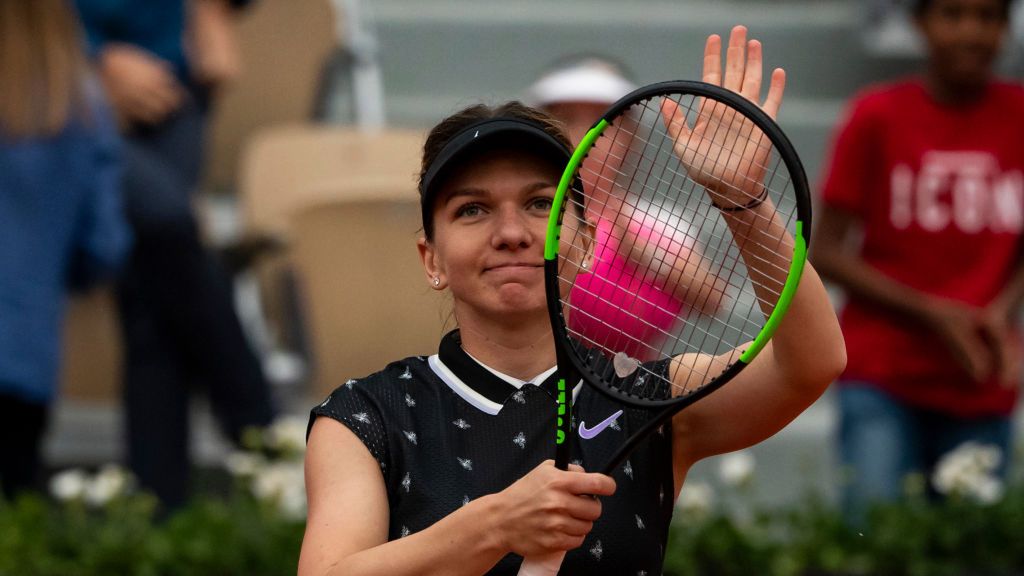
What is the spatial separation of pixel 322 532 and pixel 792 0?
5884 mm

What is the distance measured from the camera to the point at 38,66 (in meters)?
4.16

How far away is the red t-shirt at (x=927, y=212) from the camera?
15.2ft

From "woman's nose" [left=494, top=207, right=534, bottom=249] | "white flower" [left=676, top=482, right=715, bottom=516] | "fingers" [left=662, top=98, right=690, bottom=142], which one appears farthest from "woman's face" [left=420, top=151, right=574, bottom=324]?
"white flower" [left=676, top=482, right=715, bottom=516]

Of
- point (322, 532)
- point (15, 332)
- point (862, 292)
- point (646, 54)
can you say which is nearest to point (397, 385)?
point (322, 532)

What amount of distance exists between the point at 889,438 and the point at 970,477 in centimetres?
32

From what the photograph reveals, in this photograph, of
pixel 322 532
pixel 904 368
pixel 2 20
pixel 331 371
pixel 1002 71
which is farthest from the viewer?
pixel 1002 71

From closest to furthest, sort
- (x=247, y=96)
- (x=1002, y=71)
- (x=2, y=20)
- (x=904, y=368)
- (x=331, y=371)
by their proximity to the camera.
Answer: (x=2, y=20) → (x=904, y=368) → (x=331, y=371) → (x=247, y=96) → (x=1002, y=71)

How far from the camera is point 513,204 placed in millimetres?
2150

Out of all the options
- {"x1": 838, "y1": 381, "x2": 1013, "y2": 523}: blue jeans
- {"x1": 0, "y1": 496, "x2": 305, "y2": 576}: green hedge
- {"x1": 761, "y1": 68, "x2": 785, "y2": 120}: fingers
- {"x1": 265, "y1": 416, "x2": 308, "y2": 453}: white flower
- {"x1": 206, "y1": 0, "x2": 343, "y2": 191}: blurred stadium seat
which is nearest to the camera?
{"x1": 761, "y1": 68, "x2": 785, "y2": 120}: fingers

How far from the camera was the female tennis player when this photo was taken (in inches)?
82.0

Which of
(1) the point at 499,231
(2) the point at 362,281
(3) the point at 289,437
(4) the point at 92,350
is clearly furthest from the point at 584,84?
(1) the point at 499,231

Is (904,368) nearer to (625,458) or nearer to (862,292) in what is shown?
(862,292)

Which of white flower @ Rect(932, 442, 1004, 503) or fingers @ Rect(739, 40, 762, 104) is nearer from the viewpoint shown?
fingers @ Rect(739, 40, 762, 104)

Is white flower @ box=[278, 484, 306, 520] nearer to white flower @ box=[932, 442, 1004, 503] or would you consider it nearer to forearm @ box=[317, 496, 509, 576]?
white flower @ box=[932, 442, 1004, 503]
